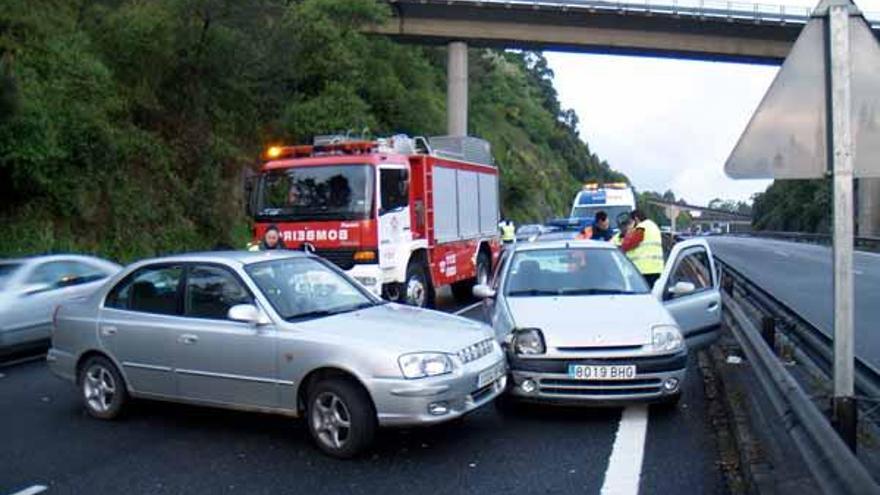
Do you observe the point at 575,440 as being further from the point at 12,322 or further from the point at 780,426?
the point at 12,322

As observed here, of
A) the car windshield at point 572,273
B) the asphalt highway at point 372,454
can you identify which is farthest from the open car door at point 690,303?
the asphalt highway at point 372,454

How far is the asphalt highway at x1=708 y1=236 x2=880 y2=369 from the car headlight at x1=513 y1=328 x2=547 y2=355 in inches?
121

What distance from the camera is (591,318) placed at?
771 centimetres

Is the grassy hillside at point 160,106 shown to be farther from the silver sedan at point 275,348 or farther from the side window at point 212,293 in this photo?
the side window at point 212,293

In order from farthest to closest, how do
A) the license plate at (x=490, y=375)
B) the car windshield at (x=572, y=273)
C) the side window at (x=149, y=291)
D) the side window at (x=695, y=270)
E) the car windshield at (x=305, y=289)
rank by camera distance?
the side window at (x=695, y=270)
the car windshield at (x=572, y=273)
the side window at (x=149, y=291)
the car windshield at (x=305, y=289)
the license plate at (x=490, y=375)

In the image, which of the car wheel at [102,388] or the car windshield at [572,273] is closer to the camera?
the car wheel at [102,388]

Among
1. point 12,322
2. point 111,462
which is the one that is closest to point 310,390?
point 111,462

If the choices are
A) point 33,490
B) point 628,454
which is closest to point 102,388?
point 33,490

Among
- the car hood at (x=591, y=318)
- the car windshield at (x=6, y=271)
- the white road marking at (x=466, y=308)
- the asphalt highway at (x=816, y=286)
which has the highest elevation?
the car windshield at (x=6, y=271)

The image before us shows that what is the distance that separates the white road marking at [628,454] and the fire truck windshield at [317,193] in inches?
252

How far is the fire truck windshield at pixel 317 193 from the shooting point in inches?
521

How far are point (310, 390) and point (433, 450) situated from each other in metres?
1.03

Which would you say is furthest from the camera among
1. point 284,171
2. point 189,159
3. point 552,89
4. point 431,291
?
point 552,89

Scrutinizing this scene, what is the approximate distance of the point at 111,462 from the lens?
6535 mm
